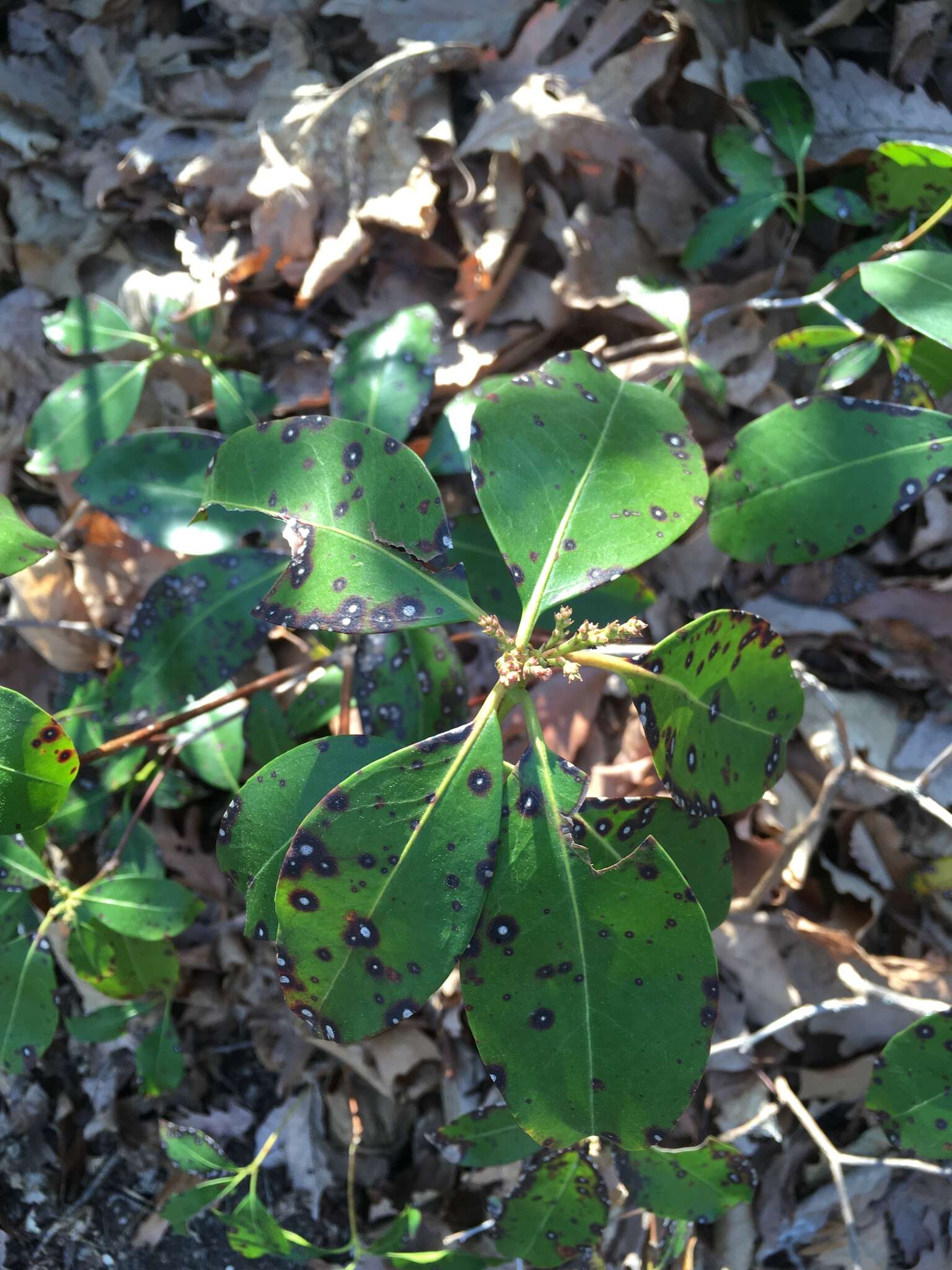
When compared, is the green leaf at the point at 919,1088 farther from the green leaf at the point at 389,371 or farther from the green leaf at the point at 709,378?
the green leaf at the point at 389,371

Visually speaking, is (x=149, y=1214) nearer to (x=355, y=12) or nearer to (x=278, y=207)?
(x=278, y=207)

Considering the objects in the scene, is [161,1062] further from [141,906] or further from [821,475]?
[821,475]

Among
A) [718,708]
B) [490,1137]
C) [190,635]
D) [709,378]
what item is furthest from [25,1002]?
[709,378]

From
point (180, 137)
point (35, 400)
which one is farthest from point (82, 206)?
point (35, 400)

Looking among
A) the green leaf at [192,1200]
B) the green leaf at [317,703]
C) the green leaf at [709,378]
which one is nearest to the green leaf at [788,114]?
the green leaf at [709,378]

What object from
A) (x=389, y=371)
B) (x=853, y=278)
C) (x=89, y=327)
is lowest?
(x=89, y=327)

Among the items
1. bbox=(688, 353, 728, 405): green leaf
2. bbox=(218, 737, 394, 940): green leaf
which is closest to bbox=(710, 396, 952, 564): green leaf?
bbox=(688, 353, 728, 405): green leaf

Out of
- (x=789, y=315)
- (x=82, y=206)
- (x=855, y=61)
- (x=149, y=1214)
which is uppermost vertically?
(x=855, y=61)
